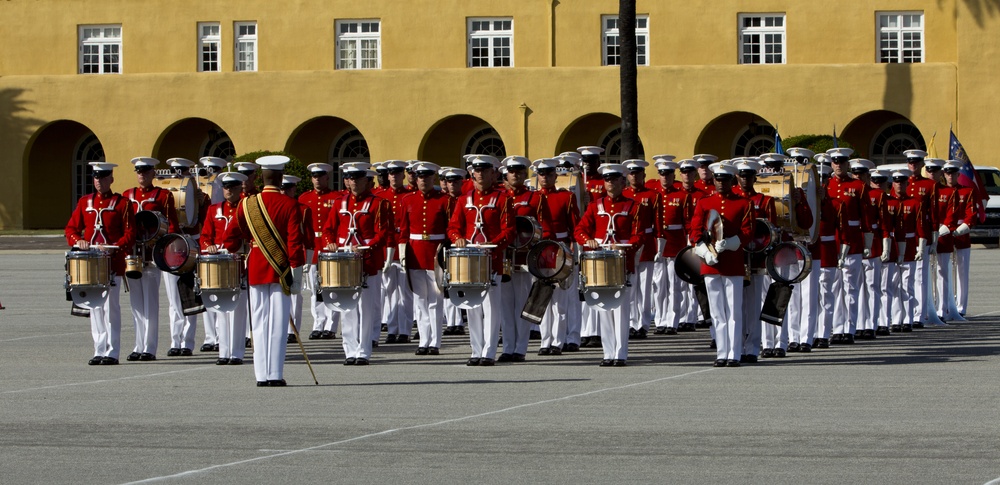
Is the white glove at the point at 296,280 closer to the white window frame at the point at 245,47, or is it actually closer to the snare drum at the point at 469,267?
the snare drum at the point at 469,267

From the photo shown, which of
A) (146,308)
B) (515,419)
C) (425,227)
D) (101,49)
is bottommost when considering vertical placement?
(515,419)

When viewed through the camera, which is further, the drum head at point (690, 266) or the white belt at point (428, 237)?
the white belt at point (428, 237)

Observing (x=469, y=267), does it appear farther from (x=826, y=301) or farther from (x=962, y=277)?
(x=962, y=277)

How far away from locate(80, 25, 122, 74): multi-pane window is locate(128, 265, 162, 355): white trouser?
33.3 metres

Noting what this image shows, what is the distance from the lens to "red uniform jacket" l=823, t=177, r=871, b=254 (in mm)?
19438

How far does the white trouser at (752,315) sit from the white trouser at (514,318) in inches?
82.6

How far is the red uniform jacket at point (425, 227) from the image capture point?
62.2 ft

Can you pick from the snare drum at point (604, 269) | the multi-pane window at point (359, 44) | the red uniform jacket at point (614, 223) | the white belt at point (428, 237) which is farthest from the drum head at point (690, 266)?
the multi-pane window at point (359, 44)

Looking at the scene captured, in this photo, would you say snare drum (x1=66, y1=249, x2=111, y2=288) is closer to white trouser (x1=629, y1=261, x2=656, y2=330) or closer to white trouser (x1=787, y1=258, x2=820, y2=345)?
white trouser (x1=629, y1=261, x2=656, y2=330)

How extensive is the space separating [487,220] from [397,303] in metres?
3.51

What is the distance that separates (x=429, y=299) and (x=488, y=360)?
1955mm

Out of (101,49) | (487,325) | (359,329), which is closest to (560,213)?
(487,325)

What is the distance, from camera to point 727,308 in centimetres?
1622

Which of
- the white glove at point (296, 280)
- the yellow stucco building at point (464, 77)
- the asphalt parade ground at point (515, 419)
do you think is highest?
the yellow stucco building at point (464, 77)
